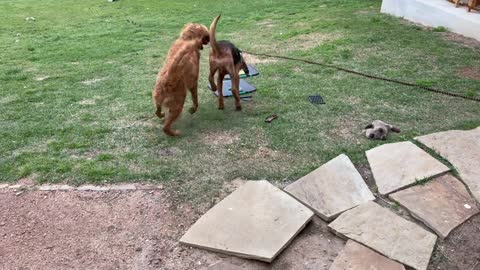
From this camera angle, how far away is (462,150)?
403 centimetres

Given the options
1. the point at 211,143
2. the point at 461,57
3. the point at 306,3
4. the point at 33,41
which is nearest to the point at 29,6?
the point at 33,41

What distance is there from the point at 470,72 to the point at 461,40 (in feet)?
5.41

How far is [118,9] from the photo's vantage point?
12.7m

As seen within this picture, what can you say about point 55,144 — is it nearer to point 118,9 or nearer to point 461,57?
point 461,57

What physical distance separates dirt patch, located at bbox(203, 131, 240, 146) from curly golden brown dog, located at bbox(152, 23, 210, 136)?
361mm

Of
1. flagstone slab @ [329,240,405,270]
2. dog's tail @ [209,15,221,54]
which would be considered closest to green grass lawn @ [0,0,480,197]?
dog's tail @ [209,15,221,54]

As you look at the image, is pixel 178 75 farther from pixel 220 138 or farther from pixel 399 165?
pixel 399 165

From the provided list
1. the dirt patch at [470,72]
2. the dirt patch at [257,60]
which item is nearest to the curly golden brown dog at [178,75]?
the dirt patch at [257,60]

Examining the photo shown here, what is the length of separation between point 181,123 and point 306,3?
8396mm

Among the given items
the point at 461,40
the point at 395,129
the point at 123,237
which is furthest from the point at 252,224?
the point at 461,40

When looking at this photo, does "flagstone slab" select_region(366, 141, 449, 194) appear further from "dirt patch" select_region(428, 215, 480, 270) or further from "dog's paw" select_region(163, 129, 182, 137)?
"dog's paw" select_region(163, 129, 182, 137)

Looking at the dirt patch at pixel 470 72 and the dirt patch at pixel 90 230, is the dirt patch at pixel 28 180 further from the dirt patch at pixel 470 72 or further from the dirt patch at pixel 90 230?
the dirt patch at pixel 470 72

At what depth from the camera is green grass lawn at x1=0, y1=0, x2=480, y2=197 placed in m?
4.14

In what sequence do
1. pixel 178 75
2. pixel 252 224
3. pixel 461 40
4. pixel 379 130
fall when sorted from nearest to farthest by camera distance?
pixel 252 224 → pixel 178 75 → pixel 379 130 → pixel 461 40
